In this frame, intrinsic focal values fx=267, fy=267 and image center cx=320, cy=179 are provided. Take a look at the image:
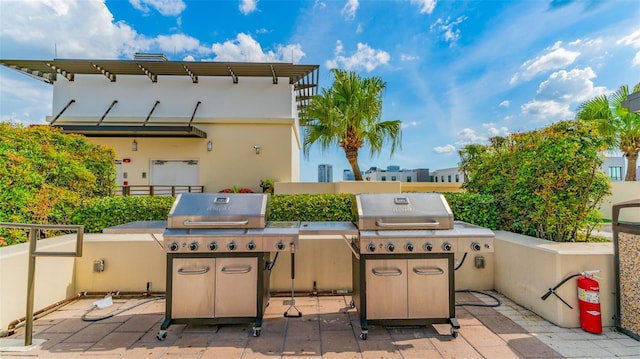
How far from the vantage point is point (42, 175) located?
356 centimetres

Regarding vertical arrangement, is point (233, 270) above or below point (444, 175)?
below

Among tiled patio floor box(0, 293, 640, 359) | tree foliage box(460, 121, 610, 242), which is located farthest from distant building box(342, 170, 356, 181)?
tiled patio floor box(0, 293, 640, 359)

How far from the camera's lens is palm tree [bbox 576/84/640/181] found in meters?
8.44

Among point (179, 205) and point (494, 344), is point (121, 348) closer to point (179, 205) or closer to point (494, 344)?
point (179, 205)

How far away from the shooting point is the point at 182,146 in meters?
9.23

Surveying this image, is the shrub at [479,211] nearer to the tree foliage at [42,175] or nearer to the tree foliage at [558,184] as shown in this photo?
the tree foliage at [558,184]

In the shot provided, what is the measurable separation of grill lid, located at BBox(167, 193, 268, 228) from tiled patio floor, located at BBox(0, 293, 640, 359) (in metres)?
1.03

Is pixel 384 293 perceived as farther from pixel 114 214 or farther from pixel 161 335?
pixel 114 214

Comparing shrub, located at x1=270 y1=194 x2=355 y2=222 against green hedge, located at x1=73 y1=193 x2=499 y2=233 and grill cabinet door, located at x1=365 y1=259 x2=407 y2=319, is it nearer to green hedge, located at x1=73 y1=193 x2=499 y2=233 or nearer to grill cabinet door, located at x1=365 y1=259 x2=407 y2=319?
green hedge, located at x1=73 y1=193 x2=499 y2=233

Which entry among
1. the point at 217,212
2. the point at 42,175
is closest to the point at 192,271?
the point at 217,212

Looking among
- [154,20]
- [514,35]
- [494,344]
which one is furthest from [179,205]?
[154,20]

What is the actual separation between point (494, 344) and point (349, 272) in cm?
163

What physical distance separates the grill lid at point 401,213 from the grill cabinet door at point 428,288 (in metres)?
0.34

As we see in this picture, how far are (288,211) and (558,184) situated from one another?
136 inches
